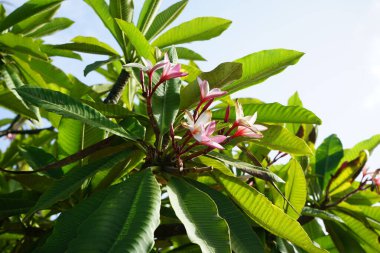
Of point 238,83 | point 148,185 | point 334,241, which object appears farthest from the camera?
point 334,241

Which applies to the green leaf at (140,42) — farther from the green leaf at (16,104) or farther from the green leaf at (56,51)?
the green leaf at (56,51)

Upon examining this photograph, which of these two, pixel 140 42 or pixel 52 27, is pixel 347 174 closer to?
pixel 140 42

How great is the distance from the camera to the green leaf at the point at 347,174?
1658mm

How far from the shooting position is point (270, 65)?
4.52ft

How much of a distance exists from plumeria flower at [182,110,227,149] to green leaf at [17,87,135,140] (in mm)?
170

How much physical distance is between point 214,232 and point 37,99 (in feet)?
1.60

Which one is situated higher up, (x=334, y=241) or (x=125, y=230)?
(x=125, y=230)

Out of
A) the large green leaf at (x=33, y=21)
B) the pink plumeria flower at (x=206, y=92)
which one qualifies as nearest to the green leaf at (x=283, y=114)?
the pink plumeria flower at (x=206, y=92)

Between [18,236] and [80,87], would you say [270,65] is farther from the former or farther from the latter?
[18,236]

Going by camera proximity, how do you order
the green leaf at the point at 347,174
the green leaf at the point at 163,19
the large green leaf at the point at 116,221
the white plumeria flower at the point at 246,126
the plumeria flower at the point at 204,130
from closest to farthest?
the large green leaf at the point at 116,221 → the plumeria flower at the point at 204,130 → the white plumeria flower at the point at 246,126 → the green leaf at the point at 347,174 → the green leaf at the point at 163,19

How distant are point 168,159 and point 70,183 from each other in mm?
253

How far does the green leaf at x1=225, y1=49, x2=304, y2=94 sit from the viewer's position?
1.37 m

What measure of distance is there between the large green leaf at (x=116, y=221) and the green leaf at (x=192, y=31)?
2.55 feet

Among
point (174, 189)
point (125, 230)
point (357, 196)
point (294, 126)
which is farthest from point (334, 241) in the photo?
point (125, 230)
